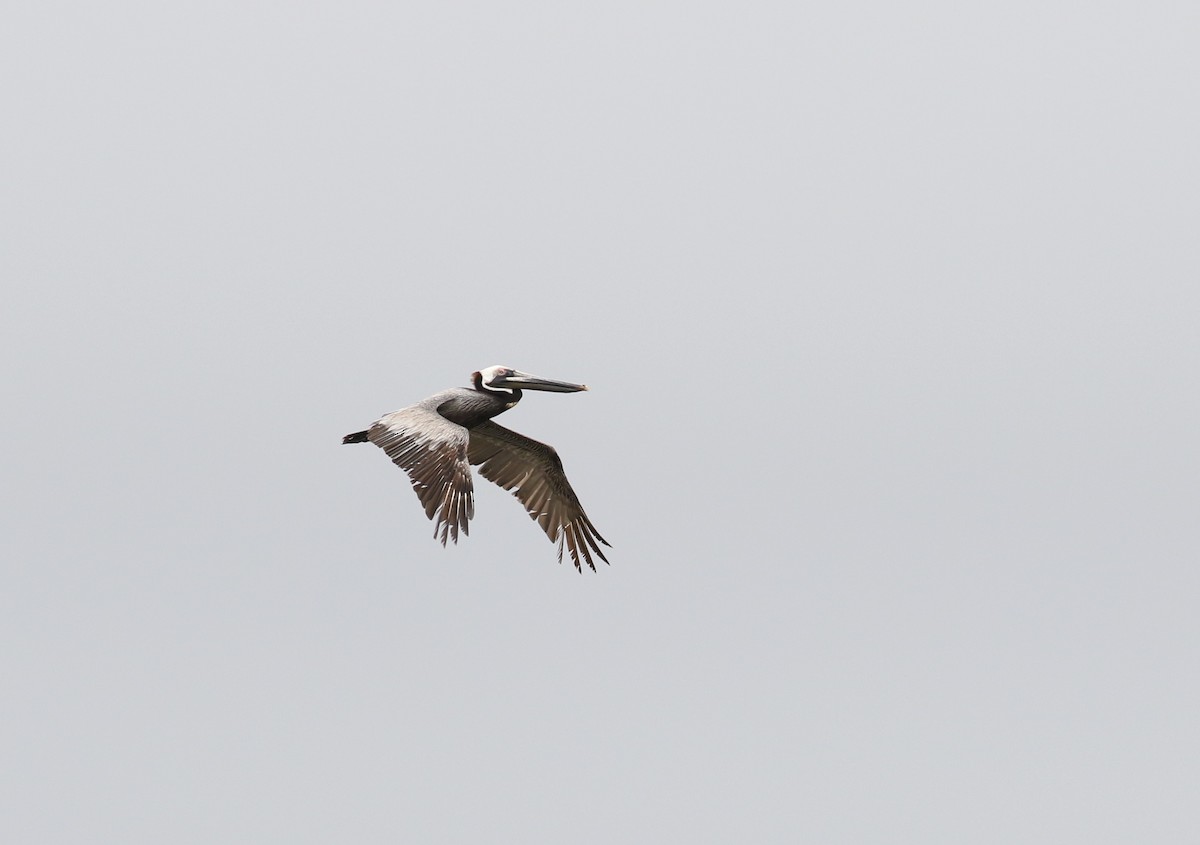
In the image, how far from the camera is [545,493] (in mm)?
23750

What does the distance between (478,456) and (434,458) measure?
4364mm

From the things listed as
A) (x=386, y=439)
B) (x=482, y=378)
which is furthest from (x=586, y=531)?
(x=386, y=439)

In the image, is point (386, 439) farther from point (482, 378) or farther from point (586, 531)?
point (586, 531)

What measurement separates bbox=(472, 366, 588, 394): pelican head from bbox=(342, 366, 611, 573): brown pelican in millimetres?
13

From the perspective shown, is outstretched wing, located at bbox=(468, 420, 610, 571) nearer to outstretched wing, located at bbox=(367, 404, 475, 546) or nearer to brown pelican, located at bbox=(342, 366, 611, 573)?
brown pelican, located at bbox=(342, 366, 611, 573)

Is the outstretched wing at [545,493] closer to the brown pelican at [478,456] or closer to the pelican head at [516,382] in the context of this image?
the brown pelican at [478,456]

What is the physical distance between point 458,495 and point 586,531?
5191 millimetres

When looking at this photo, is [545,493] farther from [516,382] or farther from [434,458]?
[434,458]

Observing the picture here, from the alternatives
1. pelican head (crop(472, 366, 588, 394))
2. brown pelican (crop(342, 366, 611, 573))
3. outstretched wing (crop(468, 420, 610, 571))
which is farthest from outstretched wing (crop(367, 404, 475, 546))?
outstretched wing (crop(468, 420, 610, 571))

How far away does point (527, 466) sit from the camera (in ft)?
77.7

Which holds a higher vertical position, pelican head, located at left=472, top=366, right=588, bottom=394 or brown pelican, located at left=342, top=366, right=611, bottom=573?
pelican head, located at left=472, top=366, right=588, bottom=394

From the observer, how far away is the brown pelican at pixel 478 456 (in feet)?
62.1

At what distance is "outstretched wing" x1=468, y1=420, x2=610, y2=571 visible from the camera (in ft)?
77.5

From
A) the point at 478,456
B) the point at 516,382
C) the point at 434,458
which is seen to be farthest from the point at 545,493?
the point at 434,458
